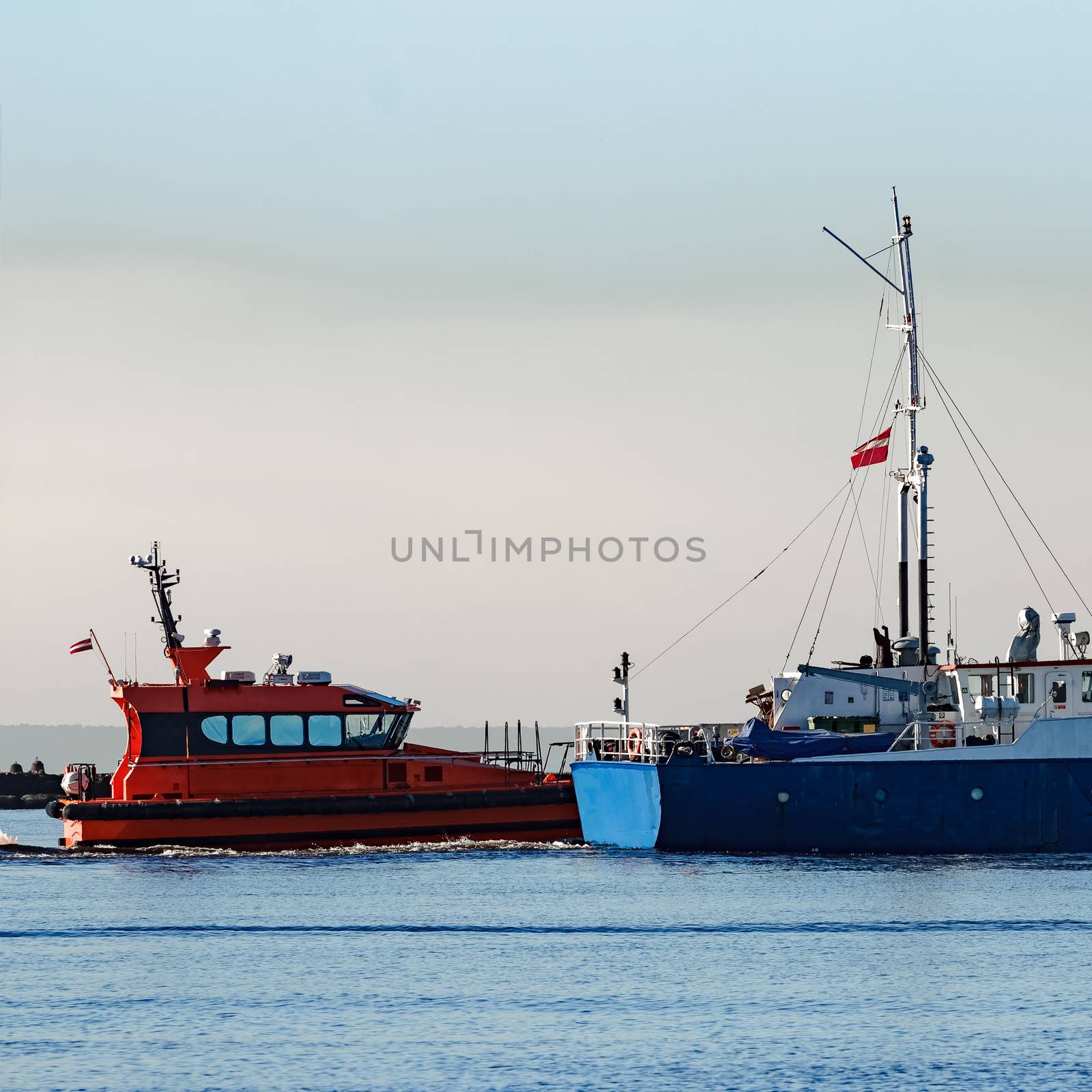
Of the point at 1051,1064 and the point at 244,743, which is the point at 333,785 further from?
the point at 1051,1064

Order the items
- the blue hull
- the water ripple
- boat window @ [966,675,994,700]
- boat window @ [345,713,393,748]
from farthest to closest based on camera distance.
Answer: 1. boat window @ [345,713,393,748]
2. boat window @ [966,675,994,700]
3. the blue hull
4. the water ripple

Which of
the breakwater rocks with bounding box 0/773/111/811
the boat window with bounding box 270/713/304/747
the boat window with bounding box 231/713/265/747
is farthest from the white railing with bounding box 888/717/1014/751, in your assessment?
the breakwater rocks with bounding box 0/773/111/811

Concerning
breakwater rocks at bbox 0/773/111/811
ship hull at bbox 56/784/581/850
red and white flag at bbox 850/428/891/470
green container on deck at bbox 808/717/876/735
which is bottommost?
breakwater rocks at bbox 0/773/111/811

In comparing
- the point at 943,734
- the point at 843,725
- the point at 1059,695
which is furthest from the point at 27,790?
the point at 1059,695

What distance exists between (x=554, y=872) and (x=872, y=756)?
7.62 m

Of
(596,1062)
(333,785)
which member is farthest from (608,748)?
(596,1062)

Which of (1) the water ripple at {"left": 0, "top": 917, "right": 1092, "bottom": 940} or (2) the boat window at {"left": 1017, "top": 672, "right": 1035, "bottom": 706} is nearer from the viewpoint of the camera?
(1) the water ripple at {"left": 0, "top": 917, "right": 1092, "bottom": 940}

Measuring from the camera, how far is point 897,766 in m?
40.2

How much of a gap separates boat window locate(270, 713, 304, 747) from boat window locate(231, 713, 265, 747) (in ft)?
0.73

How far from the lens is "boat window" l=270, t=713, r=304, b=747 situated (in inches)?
1660

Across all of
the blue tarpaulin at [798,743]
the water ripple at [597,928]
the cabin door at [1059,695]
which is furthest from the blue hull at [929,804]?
the water ripple at [597,928]

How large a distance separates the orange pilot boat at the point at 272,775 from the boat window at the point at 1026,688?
11.5m

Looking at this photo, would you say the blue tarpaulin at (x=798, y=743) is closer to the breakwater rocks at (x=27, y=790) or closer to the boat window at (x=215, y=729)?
the boat window at (x=215, y=729)

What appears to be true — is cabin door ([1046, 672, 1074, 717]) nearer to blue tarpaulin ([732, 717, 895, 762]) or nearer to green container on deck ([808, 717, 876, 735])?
blue tarpaulin ([732, 717, 895, 762])
